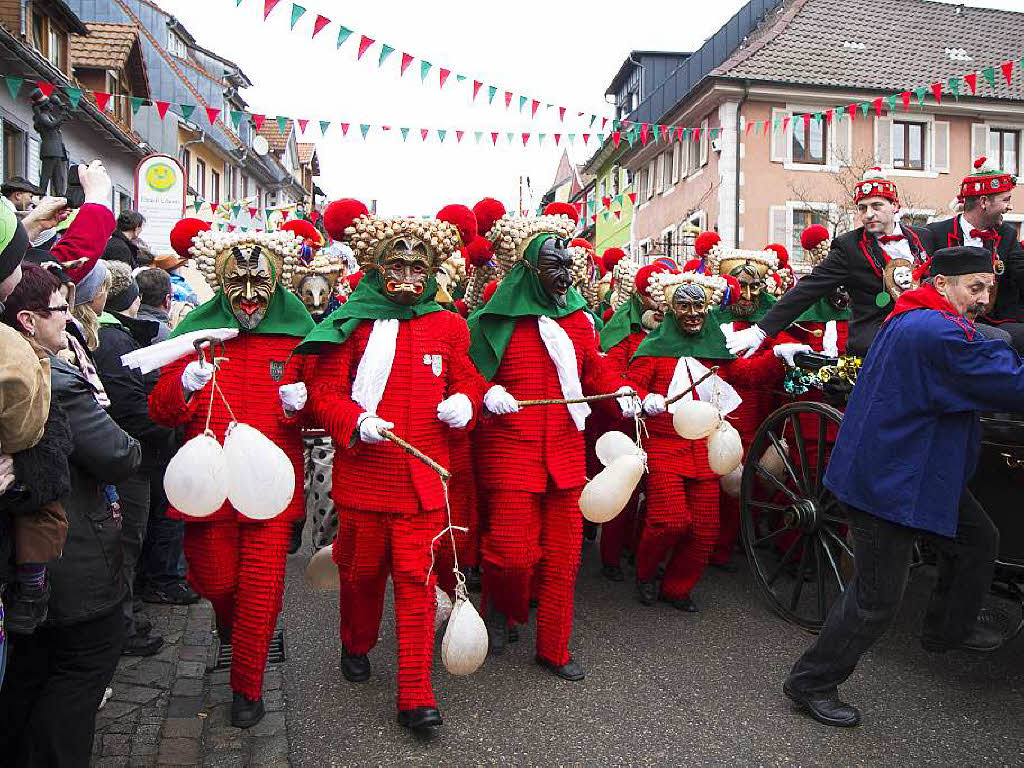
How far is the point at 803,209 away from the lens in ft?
81.3

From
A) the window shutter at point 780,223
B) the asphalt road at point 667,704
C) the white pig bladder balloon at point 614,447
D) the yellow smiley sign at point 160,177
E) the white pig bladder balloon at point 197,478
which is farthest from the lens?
the window shutter at point 780,223

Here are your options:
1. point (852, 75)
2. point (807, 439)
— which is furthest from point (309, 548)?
point (852, 75)

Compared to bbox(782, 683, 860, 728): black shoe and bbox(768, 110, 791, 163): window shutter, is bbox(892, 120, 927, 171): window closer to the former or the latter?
bbox(768, 110, 791, 163): window shutter

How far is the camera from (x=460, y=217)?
4469 millimetres

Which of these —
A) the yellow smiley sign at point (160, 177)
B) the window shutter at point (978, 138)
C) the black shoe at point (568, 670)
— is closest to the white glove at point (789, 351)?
the black shoe at point (568, 670)

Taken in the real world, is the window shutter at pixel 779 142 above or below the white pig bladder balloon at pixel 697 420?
above

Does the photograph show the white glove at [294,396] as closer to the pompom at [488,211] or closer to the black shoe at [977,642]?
the pompom at [488,211]

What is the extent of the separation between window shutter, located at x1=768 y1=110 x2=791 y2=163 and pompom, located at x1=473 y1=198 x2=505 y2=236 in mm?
21137

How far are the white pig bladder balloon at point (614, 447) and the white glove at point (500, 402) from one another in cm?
57

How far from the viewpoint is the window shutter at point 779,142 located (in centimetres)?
2444

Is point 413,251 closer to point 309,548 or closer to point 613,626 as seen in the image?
point 613,626

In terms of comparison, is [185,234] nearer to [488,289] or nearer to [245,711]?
[245,711]

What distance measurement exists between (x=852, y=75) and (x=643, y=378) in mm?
22370

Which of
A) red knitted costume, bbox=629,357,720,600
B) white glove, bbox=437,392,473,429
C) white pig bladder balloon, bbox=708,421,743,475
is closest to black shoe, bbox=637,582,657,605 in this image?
red knitted costume, bbox=629,357,720,600
